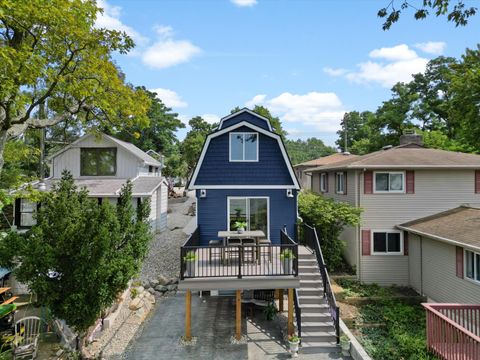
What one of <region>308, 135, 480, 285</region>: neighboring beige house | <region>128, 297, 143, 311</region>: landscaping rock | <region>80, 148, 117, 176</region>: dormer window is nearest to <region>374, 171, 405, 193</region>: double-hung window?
<region>308, 135, 480, 285</region>: neighboring beige house

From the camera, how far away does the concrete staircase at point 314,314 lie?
8898mm

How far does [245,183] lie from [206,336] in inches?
236

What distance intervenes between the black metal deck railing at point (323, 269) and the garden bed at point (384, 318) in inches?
45.2

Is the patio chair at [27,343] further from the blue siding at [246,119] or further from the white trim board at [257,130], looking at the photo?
the blue siding at [246,119]

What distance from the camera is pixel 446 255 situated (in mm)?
11492

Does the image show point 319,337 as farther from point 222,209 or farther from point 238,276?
point 222,209

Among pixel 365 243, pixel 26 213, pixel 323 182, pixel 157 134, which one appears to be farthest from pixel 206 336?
pixel 157 134

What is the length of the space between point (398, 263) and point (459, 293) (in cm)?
346

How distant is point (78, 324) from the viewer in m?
7.01

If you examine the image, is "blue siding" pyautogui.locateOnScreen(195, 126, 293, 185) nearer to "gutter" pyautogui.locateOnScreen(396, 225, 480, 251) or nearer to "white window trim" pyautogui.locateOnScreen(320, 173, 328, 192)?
"gutter" pyautogui.locateOnScreen(396, 225, 480, 251)

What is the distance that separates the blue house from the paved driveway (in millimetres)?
2986

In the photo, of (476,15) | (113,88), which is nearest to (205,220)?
(113,88)

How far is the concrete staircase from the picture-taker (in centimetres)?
890

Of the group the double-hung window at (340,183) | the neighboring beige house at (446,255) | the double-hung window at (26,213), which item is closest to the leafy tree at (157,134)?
the double-hung window at (26,213)
